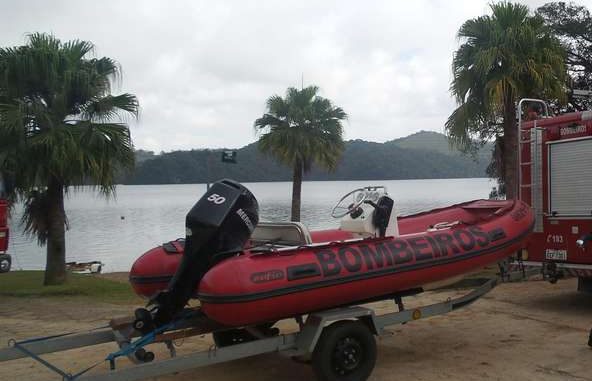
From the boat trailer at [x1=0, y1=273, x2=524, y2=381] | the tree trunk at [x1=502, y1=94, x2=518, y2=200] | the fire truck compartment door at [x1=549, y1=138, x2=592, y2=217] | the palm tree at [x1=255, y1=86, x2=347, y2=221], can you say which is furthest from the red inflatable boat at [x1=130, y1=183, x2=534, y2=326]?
the palm tree at [x1=255, y1=86, x2=347, y2=221]

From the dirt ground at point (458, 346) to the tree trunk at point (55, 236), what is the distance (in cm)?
341

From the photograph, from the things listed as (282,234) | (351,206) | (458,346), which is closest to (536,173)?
(458,346)

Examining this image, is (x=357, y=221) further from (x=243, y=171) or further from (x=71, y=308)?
(x=243, y=171)

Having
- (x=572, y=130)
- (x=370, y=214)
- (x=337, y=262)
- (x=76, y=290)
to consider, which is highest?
(x=572, y=130)

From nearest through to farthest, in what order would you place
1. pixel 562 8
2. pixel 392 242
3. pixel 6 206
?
pixel 392 242
pixel 6 206
pixel 562 8

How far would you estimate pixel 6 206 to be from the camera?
454 inches

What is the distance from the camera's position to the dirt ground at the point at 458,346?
18.8ft

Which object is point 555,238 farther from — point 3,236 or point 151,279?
point 3,236

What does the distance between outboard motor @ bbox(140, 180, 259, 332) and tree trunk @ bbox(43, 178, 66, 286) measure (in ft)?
27.0

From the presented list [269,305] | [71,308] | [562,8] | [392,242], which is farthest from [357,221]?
[562,8]

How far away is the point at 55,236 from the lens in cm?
1277

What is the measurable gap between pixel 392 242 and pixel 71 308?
6.54m

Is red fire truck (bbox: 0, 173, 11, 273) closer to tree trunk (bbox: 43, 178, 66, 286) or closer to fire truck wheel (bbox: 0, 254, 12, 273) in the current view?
fire truck wheel (bbox: 0, 254, 12, 273)

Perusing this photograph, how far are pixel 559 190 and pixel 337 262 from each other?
13.9 feet
